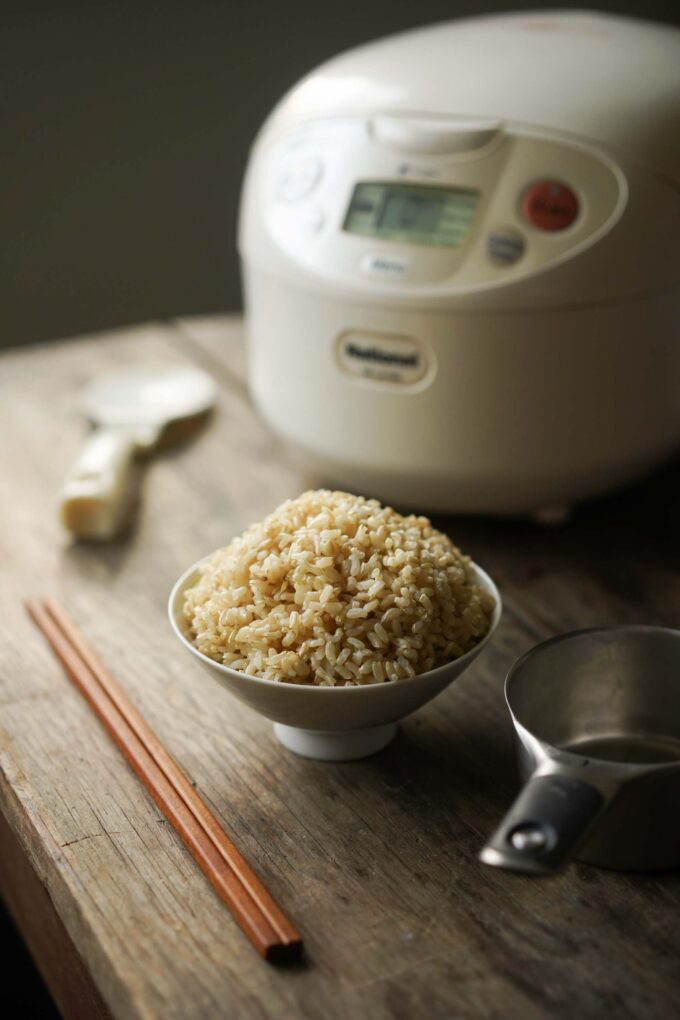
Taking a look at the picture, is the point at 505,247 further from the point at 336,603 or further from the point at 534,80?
the point at 336,603

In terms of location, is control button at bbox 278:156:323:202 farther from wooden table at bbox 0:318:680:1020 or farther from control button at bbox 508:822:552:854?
control button at bbox 508:822:552:854

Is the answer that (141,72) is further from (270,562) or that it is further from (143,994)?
(143,994)

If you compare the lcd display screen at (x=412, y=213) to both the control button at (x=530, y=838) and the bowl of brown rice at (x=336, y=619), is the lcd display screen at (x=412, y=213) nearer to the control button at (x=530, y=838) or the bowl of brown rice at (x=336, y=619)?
the bowl of brown rice at (x=336, y=619)

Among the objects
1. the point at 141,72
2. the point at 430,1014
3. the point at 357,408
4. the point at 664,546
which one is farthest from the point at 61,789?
the point at 141,72

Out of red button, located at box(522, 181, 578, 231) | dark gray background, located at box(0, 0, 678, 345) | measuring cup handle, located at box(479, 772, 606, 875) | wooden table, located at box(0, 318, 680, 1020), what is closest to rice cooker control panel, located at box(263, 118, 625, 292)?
red button, located at box(522, 181, 578, 231)

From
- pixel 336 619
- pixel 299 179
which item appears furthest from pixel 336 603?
pixel 299 179
